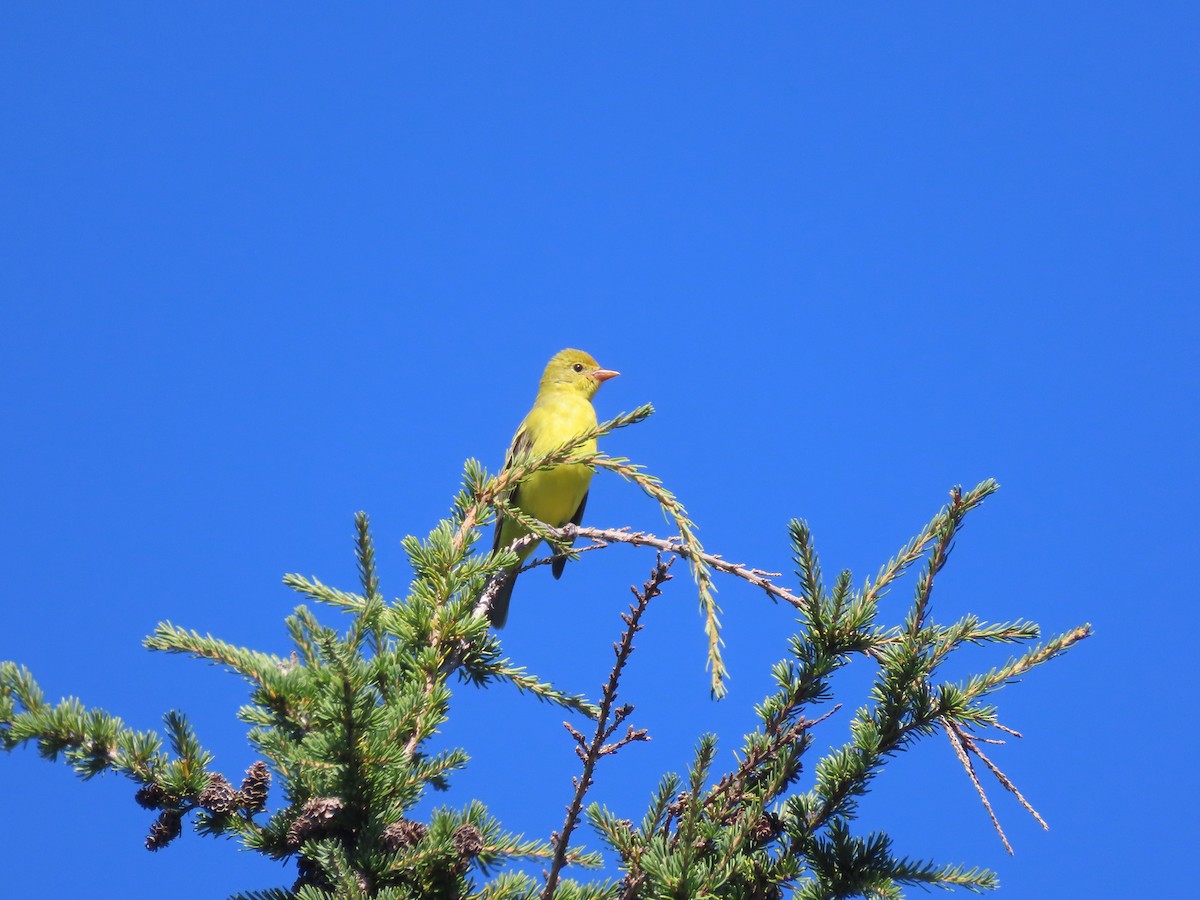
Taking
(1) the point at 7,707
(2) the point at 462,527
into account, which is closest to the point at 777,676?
(2) the point at 462,527

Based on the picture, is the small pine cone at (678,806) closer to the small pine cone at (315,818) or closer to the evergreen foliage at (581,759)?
the evergreen foliage at (581,759)

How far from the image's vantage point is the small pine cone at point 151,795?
284cm

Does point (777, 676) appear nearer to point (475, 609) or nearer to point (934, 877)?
point (934, 877)

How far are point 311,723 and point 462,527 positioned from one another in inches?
31.1

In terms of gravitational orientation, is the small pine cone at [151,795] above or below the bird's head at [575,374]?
below

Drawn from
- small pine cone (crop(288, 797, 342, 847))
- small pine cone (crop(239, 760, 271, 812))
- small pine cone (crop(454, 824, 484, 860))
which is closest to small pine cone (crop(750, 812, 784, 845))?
small pine cone (crop(454, 824, 484, 860))

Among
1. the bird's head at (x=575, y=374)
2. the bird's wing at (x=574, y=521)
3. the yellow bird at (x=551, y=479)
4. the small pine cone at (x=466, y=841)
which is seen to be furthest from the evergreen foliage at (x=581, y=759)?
the bird's head at (x=575, y=374)

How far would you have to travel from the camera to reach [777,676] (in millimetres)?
2691

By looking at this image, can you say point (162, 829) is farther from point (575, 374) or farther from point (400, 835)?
point (575, 374)

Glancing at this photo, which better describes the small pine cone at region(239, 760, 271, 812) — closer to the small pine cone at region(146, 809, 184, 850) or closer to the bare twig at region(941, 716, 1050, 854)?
the small pine cone at region(146, 809, 184, 850)

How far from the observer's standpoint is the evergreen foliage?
2490mm

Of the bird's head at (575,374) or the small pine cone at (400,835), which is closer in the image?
the small pine cone at (400,835)

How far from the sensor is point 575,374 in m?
8.59

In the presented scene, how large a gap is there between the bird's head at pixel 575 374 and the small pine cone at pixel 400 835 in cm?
596
